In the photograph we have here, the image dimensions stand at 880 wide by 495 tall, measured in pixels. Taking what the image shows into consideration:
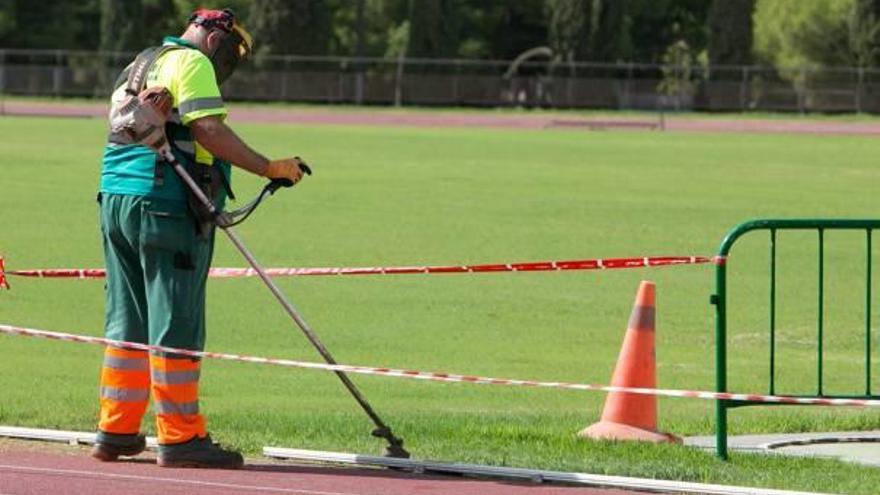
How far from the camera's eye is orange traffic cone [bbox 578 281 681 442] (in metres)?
10.4

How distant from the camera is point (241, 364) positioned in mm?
15188

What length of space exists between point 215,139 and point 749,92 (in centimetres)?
6824

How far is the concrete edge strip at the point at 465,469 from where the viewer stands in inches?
349

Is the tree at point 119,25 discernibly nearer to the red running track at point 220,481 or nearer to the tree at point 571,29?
the tree at point 571,29

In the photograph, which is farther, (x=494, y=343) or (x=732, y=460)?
(x=494, y=343)

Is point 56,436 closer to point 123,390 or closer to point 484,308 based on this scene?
point 123,390

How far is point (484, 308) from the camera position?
61.0 ft

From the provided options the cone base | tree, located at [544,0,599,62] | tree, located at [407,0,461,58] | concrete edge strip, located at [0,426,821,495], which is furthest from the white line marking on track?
tree, located at [407,0,461,58]

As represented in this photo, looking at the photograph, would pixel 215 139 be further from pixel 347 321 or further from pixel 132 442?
pixel 347 321

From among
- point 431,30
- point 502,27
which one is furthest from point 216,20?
point 502,27

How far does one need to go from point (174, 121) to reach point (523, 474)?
2.08 meters

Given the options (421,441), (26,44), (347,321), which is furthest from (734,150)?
(26,44)

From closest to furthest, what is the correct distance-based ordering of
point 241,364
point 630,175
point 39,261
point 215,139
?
point 215,139 < point 241,364 < point 39,261 < point 630,175

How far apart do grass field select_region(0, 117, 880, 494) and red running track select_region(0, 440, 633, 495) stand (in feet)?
1.68
